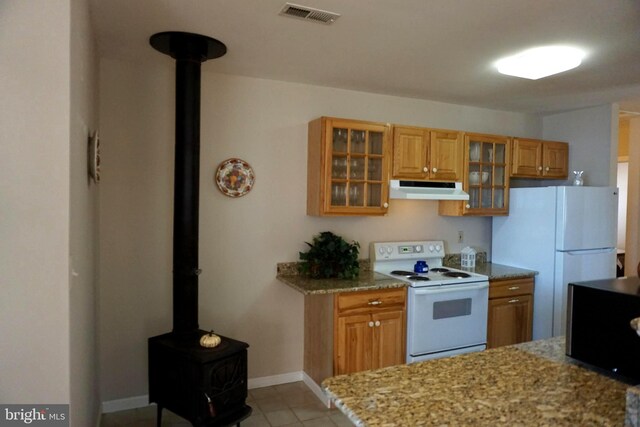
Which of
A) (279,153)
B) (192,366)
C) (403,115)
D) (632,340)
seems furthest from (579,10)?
(192,366)

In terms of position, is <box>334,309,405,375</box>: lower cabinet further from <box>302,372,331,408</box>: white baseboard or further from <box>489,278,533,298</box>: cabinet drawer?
<box>489,278,533,298</box>: cabinet drawer

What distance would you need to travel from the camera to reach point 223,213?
3.22 meters

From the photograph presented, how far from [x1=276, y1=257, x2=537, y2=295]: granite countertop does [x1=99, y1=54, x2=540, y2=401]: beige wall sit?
0.10 metres

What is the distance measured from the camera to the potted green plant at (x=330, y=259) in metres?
3.26

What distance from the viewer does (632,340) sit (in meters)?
1.39

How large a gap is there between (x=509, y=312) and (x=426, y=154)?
61.1 inches

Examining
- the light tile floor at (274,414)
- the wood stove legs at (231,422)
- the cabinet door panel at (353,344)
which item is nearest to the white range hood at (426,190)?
the cabinet door panel at (353,344)

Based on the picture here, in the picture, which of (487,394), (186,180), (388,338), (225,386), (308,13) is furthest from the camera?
(388,338)

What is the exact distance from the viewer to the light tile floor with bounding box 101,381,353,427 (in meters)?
2.84

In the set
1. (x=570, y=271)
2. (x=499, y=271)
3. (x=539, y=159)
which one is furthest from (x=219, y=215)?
(x=539, y=159)

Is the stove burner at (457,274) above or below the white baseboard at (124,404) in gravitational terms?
above

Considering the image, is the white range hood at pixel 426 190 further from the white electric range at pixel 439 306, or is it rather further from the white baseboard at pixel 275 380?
the white baseboard at pixel 275 380

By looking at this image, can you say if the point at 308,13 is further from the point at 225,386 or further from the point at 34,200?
the point at 225,386

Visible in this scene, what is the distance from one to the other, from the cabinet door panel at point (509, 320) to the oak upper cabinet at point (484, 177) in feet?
2.67
